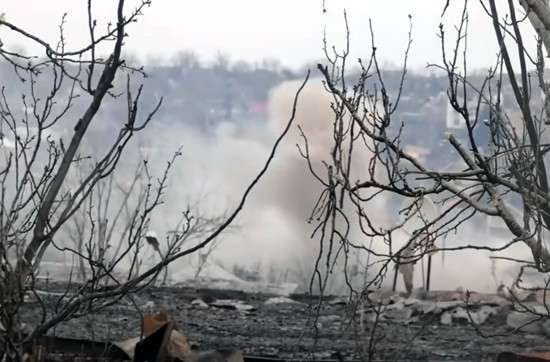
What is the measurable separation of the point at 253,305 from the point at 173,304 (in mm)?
838

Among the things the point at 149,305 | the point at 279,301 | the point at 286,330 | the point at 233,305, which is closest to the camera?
the point at 286,330

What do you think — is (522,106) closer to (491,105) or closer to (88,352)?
(491,105)

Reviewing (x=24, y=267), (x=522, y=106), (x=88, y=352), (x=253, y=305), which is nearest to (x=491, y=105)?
(x=522, y=106)

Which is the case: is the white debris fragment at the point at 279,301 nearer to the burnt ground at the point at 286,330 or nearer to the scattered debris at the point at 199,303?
the burnt ground at the point at 286,330

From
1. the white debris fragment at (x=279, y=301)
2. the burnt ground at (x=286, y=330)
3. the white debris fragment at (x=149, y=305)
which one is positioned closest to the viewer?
the burnt ground at (x=286, y=330)

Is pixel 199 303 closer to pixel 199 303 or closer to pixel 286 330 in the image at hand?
pixel 199 303

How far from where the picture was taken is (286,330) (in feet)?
24.9

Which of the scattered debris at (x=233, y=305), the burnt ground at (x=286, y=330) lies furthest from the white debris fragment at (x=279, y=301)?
the scattered debris at (x=233, y=305)

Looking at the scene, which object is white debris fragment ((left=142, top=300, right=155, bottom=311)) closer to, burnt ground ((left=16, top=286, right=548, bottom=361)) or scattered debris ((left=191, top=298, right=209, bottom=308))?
burnt ground ((left=16, top=286, right=548, bottom=361))

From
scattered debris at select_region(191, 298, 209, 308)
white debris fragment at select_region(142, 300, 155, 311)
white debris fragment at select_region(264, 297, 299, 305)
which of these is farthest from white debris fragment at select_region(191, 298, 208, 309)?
white debris fragment at select_region(264, 297, 299, 305)

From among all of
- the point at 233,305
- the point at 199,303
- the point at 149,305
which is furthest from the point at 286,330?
the point at 149,305

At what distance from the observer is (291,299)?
943cm

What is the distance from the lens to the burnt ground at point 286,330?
6.61 metres

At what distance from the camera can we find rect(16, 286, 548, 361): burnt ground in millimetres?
6613
